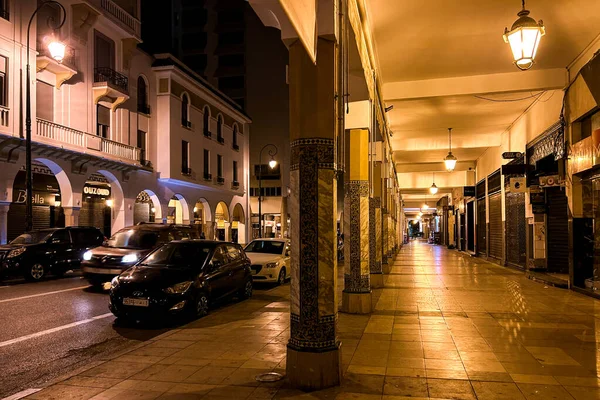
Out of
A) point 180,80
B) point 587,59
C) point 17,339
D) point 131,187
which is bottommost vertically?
point 17,339

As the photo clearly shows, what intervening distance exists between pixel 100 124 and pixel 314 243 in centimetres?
2249

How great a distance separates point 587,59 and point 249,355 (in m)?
9.97

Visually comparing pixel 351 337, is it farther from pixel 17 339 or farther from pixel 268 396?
pixel 17 339

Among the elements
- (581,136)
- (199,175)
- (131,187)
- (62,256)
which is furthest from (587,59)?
(199,175)

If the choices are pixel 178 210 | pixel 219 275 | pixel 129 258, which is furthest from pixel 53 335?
pixel 178 210

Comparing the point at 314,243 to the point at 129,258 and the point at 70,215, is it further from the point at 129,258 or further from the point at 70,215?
the point at 70,215

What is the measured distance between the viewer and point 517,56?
27.2ft

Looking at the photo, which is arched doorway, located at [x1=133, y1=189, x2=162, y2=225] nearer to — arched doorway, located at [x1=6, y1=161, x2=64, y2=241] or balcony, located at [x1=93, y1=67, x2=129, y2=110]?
arched doorway, located at [x1=6, y1=161, x2=64, y2=241]

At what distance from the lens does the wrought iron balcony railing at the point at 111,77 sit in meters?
24.2

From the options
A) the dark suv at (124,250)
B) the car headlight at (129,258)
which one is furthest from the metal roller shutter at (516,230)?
the car headlight at (129,258)

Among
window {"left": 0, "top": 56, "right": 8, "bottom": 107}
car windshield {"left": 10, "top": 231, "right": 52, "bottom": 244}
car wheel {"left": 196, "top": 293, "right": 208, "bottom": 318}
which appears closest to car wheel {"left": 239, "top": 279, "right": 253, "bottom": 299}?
car wheel {"left": 196, "top": 293, "right": 208, "bottom": 318}

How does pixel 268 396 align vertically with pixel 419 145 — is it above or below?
below

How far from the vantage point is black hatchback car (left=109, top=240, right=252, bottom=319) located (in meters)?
8.84

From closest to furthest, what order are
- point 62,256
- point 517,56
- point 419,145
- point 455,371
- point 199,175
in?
point 455,371 → point 517,56 → point 62,256 → point 419,145 → point 199,175
